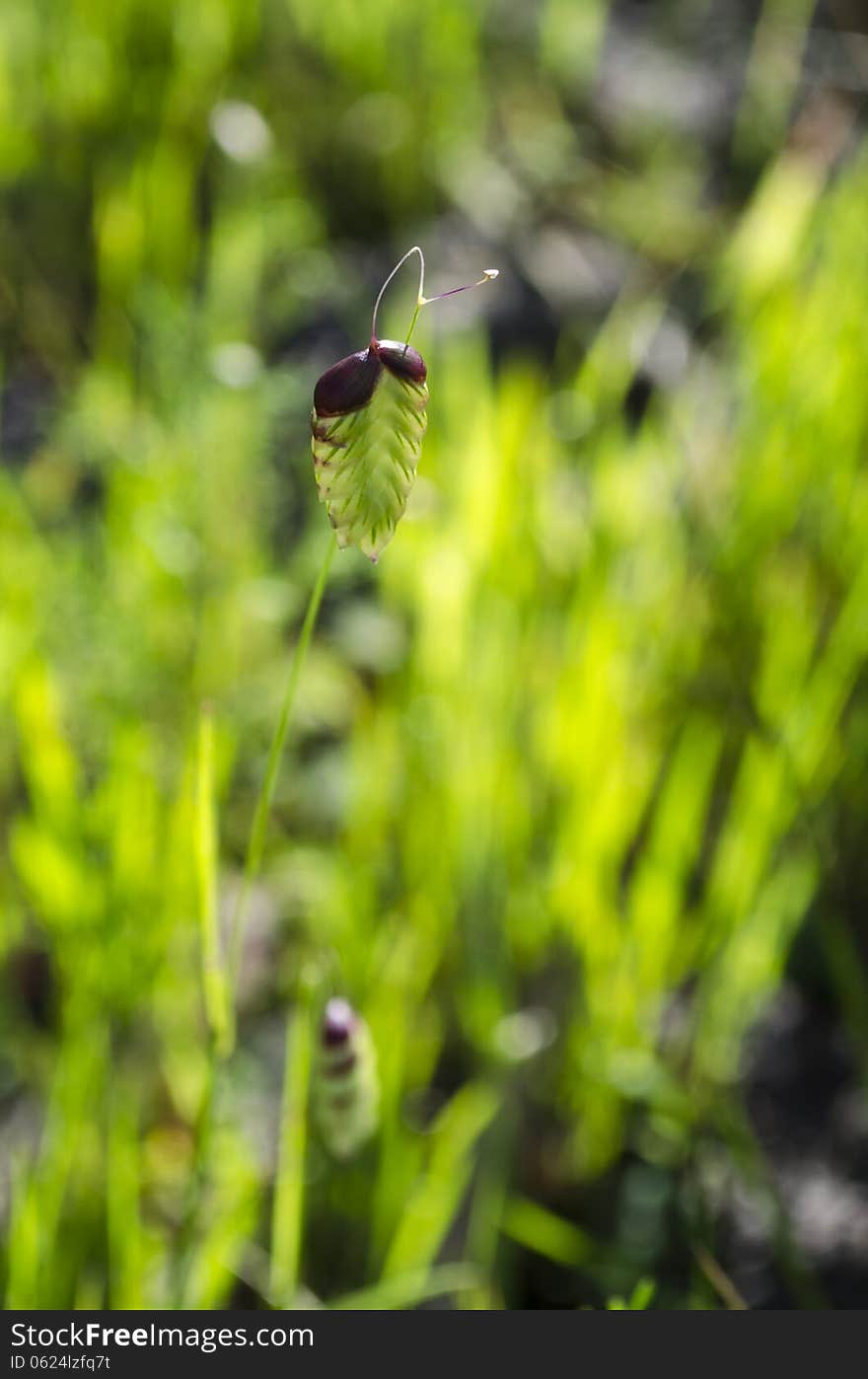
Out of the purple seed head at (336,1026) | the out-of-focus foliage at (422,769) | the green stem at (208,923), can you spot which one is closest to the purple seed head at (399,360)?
the green stem at (208,923)

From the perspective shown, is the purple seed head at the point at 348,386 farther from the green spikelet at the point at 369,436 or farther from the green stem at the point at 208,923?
the green stem at the point at 208,923

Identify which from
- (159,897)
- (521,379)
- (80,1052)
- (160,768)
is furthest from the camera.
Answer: (521,379)

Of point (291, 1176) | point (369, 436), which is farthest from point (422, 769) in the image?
point (369, 436)

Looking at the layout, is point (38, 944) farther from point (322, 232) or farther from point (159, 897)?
point (322, 232)

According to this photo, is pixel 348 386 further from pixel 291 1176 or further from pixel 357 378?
pixel 291 1176

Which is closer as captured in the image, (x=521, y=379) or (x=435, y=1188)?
(x=435, y=1188)

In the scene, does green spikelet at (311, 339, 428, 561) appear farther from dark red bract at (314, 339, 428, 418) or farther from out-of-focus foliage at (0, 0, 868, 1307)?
out-of-focus foliage at (0, 0, 868, 1307)

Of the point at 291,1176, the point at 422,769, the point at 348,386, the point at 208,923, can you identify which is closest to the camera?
the point at 348,386

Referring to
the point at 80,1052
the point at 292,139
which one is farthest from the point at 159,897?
the point at 292,139
